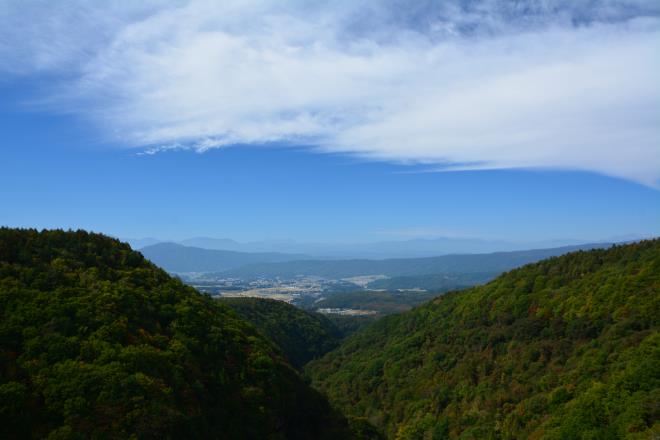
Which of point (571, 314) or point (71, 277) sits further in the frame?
point (571, 314)

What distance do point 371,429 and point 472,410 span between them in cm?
771

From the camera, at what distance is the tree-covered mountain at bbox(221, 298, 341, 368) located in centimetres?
7881

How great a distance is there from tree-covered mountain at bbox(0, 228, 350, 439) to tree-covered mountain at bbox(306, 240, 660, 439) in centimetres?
1208

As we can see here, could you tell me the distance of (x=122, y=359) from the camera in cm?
1966

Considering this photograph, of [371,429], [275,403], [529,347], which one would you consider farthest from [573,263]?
[275,403]

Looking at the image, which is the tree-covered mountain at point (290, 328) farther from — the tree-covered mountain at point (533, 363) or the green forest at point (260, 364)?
the green forest at point (260, 364)

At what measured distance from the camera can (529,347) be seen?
3747 cm

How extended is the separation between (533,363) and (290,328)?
58005 millimetres

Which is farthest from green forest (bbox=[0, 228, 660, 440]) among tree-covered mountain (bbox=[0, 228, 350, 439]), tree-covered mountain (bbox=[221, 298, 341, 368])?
tree-covered mountain (bbox=[221, 298, 341, 368])

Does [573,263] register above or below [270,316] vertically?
above

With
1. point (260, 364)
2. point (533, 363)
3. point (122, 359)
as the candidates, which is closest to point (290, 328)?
point (533, 363)

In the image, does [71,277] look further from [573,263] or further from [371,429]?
[573,263]

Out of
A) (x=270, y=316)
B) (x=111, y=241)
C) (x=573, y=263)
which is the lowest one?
(x=270, y=316)

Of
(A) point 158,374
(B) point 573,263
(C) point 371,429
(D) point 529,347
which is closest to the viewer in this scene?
(A) point 158,374
